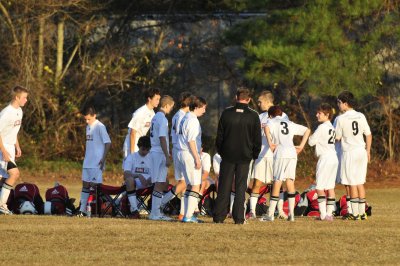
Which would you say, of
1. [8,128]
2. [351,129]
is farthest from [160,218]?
[351,129]

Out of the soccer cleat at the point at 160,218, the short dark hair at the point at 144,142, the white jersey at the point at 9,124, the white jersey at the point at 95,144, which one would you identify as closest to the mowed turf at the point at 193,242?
the soccer cleat at the point at 160,218

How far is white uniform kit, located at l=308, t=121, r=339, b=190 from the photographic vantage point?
18.1 metres

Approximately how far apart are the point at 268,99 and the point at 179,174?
192 cm

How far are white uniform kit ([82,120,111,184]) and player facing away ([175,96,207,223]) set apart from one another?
1.95m

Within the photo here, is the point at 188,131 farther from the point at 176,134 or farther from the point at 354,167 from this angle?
the point at 354,167

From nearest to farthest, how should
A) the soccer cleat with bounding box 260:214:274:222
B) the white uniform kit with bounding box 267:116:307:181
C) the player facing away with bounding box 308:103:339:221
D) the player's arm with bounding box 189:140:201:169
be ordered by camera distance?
the player's arm with bounding box 189:140:201:169 < the soccer cleat with bounding box 260:214:274:222 < the white uniform kit with bounding box 267:116:307:181 < the player facing away with bounding box 308:103:339:221

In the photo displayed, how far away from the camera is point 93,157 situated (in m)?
18.8

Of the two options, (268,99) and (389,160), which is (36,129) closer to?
(389,160)

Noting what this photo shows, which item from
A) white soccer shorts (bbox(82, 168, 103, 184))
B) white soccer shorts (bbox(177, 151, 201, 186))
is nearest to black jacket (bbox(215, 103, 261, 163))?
white soccer shorts (bbox(177, 151, 201, 186))

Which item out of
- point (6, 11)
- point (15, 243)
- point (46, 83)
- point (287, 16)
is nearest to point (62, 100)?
point (46, 83)

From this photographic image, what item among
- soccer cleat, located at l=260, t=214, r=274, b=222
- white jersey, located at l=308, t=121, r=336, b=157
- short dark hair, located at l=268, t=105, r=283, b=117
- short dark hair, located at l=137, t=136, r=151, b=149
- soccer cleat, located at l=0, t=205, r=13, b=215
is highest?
short dark hair, located at l=268, t=105, r=283, b=117

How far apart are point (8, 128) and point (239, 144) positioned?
429 centimetres

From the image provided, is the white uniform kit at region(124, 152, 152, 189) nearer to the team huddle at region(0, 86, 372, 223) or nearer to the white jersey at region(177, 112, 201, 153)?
the team huddle at region(0, 86, 372, 223)

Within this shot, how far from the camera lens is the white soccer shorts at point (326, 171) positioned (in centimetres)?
1806
